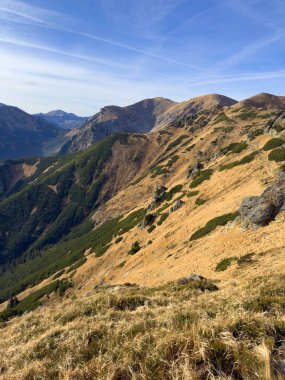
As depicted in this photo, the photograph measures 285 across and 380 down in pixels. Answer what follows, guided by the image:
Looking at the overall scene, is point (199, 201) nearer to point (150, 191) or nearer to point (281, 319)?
point (281, 319)

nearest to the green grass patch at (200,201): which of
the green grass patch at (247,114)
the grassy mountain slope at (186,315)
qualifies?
the grassy mountain slope at (186,315)

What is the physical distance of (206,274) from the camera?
91.4 ft

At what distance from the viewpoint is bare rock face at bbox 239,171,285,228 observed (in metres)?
31.3

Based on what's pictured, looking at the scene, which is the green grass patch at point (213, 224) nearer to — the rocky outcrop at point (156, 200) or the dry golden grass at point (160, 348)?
the dry golden grass at point (160, 348)

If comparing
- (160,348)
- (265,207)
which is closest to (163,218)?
(265,207)

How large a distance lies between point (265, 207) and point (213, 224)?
896 cm

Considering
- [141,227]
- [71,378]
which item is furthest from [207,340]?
[141,227]

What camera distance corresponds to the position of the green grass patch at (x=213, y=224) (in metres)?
37.9

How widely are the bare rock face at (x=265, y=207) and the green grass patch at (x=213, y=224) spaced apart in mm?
3722

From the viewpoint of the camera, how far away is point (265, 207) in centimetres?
3152

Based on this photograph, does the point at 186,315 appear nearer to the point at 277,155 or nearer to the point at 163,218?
the point at 277,155

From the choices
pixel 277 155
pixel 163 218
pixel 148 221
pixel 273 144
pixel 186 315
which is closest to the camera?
pixel 186 315


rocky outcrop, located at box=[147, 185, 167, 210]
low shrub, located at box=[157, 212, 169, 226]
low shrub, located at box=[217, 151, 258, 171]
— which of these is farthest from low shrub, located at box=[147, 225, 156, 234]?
low shrub, located at box=[217, 151, 258, 171]

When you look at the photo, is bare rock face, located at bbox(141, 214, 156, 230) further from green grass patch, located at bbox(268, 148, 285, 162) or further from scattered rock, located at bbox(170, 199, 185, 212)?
green grass patch, located at bbox(268, 148, 285, 162)
